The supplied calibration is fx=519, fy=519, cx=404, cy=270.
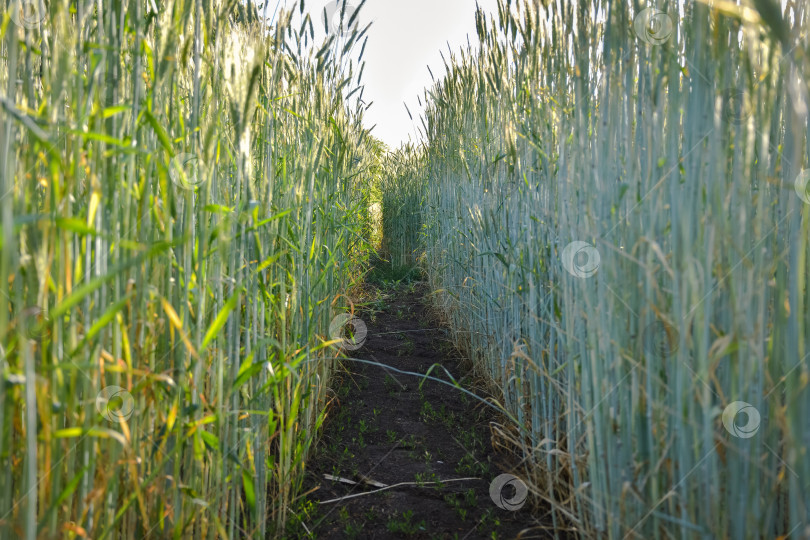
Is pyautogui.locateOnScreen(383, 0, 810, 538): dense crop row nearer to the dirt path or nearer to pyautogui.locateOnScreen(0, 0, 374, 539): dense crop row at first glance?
the dirt path

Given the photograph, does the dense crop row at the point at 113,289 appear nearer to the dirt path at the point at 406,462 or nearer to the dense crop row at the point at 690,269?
the dirt path at the point at 406,462

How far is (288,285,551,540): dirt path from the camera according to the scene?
1.56 meters

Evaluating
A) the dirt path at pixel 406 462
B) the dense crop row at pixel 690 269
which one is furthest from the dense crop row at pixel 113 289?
the dense crop row at pixel 690 269

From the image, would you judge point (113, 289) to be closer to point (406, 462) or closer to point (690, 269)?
point (690, 269)

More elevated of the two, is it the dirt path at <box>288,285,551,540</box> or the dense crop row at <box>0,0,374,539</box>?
the dense crop row at <box>0,0,374,539</box>

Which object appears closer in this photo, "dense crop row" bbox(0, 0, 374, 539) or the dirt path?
"dense crop row" bbox(0, 0, 374, 539)

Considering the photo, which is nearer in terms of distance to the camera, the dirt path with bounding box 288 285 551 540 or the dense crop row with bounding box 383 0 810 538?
the dense crop row with bounding box 383 0 810 538

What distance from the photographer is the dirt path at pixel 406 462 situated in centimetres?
156

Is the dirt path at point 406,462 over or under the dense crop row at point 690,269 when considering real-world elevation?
under

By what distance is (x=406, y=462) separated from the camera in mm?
1986

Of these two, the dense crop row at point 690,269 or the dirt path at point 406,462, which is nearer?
the dense crop row at point 690,269

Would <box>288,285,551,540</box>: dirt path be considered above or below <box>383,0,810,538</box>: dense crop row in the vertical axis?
below

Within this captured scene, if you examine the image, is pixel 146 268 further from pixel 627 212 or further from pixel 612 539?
pixel 612 539

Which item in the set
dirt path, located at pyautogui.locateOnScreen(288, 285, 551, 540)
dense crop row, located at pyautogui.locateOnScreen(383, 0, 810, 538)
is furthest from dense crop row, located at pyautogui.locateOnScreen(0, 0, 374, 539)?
dense crop row, located at pyautogui.locateOnScreen(383, 0, 810, 538)
